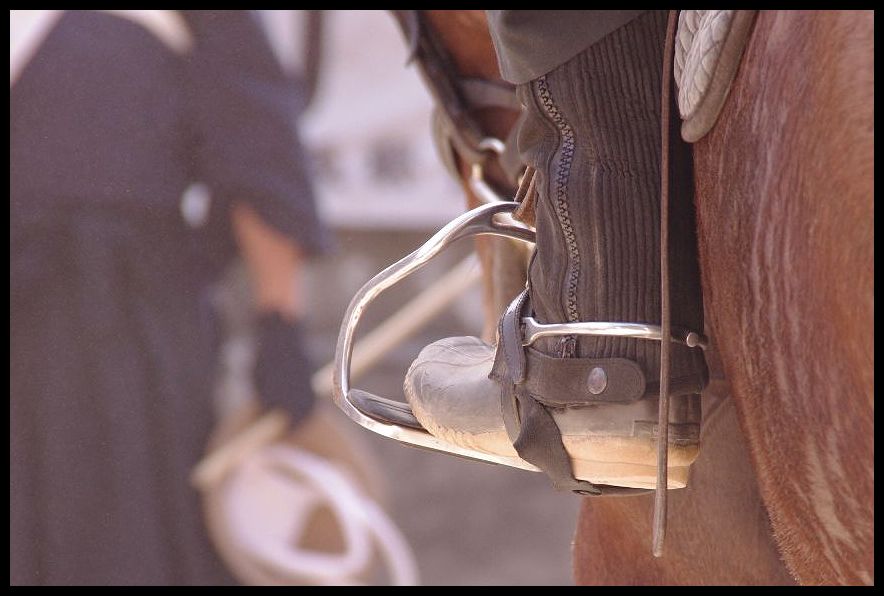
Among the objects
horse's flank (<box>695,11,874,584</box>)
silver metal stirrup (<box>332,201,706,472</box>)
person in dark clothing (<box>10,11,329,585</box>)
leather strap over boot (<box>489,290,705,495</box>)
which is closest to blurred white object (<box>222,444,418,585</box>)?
person in dark clothing (<box>10,11,329,585</box>)

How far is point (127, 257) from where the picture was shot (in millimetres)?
2301

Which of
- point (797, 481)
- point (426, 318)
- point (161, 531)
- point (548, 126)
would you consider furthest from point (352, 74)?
point (797, 481)

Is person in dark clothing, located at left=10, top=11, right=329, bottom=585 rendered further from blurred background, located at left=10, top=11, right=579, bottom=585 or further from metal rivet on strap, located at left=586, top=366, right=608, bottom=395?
metal rivet on strap, located at left=586, top=366, right=608, bottom=395

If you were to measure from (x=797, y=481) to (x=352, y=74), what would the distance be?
208 cm

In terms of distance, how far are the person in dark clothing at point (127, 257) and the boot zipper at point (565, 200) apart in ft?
4.92

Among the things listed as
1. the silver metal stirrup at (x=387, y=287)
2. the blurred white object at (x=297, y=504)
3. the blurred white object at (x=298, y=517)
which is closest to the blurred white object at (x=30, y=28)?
the blurred white object at (x=297, y=504)

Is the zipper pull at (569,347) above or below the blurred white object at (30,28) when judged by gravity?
below

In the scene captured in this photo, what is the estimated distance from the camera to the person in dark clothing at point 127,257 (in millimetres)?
2160

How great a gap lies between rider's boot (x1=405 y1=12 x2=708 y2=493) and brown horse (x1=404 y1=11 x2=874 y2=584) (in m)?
0.04

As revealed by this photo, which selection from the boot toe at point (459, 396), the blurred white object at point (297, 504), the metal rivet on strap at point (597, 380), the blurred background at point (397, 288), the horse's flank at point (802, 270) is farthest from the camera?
the blurred background at point (397, 288)

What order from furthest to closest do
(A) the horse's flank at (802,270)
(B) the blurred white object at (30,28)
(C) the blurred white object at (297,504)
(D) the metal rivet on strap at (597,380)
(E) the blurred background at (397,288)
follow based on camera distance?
1. (E) the blurred background at (397,288)
2. (C) the blurred white object at (297,504)
3. (B) the blurred white object at (30,28)
4. (D) the metal rivet on strap at (597,380)
5. (A) the horse's flank at (802,270)

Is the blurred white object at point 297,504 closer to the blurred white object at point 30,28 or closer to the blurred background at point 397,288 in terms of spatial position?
the blurred background at point 397,288

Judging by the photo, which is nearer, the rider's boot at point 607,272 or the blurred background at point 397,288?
the rider's boot at point 607,272
